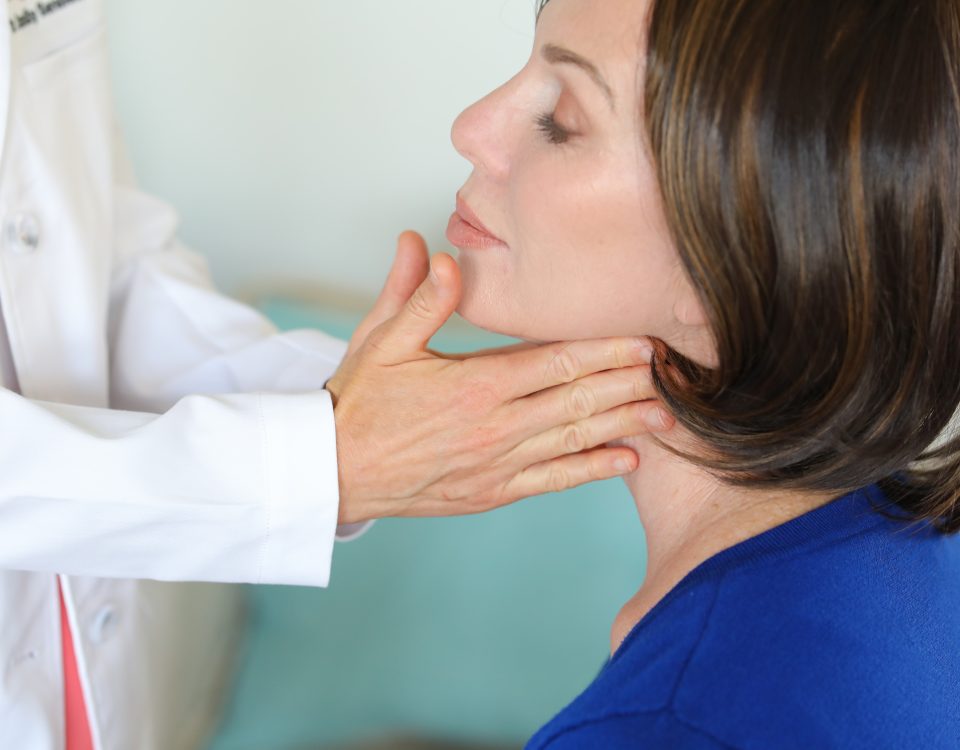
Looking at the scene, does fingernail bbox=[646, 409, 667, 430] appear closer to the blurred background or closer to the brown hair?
the brown hair

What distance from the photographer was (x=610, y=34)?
2.41ft

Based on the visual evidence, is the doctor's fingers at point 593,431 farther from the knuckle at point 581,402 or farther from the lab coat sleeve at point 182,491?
the lab coat sleeve at point 182,491

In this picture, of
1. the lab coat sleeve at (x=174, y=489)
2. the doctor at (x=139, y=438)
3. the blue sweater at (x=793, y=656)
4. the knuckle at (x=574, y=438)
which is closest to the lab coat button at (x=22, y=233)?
the doctor at (x=139, y=438)

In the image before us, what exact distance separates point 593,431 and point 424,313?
0.57ft

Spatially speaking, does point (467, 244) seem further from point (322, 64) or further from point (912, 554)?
point (322, 64)

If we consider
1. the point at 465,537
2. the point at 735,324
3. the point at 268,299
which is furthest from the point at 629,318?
the point at 268,299

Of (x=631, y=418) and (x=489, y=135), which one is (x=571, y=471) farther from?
(x=489, y=135)

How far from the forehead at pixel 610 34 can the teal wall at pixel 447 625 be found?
27.5 inches

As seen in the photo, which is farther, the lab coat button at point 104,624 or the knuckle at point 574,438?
the lab coat button at point 104,624

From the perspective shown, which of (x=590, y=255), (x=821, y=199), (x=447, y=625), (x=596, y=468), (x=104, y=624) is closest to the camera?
(x=821, y=199)

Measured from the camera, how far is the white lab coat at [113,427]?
32.7 inches

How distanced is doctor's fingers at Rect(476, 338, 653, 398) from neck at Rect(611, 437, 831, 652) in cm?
9

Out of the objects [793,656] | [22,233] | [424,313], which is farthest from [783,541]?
[22,233]

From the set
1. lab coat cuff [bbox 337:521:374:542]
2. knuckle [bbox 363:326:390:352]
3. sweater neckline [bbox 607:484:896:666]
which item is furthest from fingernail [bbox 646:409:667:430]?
lab coat cuff [bbox 337:521:374:542]
